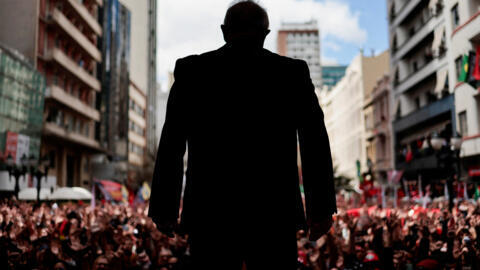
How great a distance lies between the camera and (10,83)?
1268 inches

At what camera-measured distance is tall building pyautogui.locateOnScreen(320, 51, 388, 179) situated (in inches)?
2557

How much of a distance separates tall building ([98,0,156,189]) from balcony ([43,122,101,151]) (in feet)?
9.79

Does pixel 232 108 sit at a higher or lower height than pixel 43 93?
lower

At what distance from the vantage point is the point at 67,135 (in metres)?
43.6

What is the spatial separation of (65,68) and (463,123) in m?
27.8

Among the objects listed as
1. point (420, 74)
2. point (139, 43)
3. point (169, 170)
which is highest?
point (139, 43)

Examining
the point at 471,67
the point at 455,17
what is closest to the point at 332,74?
the point at 455,17

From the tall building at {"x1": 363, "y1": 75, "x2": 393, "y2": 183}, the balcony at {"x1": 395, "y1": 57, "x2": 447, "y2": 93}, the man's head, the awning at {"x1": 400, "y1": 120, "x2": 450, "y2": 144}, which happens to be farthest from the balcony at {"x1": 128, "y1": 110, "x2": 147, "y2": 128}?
the man's head

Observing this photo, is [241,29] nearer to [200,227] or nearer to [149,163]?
[200,227]

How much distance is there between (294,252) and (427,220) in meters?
10.0

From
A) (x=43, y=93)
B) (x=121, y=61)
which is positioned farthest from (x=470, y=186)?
(x=121, y=61)

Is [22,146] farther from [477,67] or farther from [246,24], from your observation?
[246,24]

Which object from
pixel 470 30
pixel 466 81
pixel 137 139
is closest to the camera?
pixel 466 81

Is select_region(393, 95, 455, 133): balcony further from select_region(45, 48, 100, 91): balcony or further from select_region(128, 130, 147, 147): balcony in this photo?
select_region(128, 130, 147, 147): balcony
